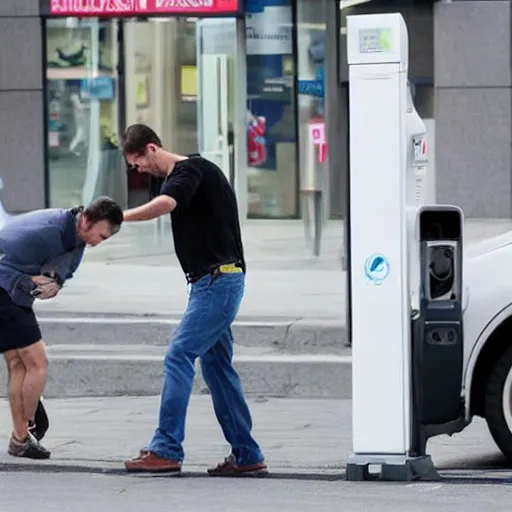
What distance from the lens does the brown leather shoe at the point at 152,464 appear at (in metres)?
8.09

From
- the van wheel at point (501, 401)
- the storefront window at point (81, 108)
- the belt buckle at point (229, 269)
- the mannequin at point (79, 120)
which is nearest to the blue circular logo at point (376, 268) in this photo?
the belt buckle at point (229, 269)

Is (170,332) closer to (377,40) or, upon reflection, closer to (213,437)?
(213,437)

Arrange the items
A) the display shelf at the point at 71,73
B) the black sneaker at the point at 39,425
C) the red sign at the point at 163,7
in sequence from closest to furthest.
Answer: the black sneaker at the point at 39,425 < the red sign at the point at 163,7 < the display shelf at the point at 71,73

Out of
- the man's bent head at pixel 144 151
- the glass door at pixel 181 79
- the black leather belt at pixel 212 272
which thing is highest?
the glass door at pixel 181 79

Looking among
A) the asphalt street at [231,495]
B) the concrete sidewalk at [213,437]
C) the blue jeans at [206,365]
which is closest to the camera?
the asphalt street at [231,495]

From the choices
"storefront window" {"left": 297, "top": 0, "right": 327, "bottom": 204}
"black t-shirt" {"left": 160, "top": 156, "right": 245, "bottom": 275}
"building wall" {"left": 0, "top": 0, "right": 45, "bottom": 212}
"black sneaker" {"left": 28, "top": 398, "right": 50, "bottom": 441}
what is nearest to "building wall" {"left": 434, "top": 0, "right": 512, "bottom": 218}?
"storefront window" {"left": 297, "top": 0, "right": 327, "bottom": 204}

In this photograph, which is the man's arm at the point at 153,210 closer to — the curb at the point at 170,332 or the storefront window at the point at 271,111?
the curb at the point at 170,332

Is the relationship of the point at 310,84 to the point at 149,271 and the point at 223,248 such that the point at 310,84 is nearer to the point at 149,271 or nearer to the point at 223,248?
the point at 149,271

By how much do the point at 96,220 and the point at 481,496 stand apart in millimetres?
2348

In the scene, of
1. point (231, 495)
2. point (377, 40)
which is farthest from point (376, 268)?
point (231, 495)

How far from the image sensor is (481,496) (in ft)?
24.5

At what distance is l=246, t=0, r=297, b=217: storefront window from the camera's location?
17.5 metres

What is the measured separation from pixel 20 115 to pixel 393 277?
34.6ft

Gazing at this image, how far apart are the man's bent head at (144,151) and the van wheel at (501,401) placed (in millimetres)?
1922
